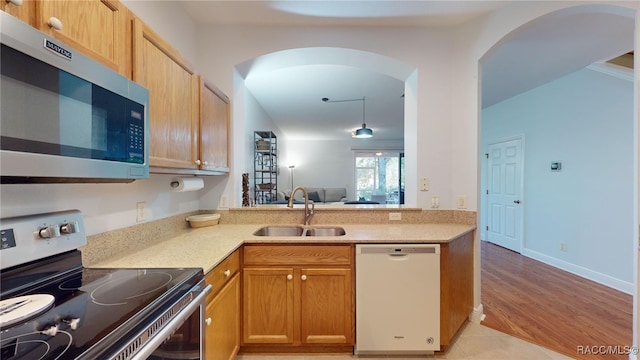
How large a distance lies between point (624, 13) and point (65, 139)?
10.00 ft

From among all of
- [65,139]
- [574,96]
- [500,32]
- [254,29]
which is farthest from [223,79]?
[574,96]

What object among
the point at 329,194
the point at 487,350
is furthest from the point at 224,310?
the point at 329,194

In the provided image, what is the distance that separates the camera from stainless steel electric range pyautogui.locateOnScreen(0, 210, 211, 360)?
0.65 metres

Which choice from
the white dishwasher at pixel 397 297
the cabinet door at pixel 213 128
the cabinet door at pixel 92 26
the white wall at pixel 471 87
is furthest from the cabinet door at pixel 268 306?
the white wall at pixel 471 87

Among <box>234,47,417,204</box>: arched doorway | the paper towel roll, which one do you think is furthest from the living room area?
the paper towel roll

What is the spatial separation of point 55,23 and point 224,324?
4.96 ft

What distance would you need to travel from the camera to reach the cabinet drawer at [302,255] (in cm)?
179

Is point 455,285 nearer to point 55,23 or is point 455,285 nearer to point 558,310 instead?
point 558,310

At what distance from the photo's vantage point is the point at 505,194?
15.0 ft

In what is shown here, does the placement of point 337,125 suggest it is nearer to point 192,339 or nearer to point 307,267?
point 307,267

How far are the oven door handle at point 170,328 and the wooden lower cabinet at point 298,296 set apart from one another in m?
0.66

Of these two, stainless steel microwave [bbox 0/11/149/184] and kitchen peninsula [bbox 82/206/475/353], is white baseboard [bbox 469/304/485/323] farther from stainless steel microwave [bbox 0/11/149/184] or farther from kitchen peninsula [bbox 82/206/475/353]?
stainless steel microwave [bbox 0/11/149/184]

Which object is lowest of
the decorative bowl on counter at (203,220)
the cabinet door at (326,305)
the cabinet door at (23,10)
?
the cabinet door at (326,305)

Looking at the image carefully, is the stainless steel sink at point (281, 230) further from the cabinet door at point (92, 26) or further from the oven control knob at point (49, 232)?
the cabinet door at point (92, 26)
